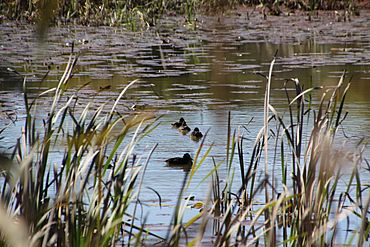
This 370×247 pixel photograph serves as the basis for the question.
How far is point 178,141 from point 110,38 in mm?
6347

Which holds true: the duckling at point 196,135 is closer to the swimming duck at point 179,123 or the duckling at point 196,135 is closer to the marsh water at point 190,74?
the marsh water at point 190,74

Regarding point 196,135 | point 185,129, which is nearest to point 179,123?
point 185,129

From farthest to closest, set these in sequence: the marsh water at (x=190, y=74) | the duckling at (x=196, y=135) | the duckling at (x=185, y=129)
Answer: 1. the duckling at (x=185, y=129)
2. the duckling at (x=196, y=135)
3. the marsh water at (x=190, y=74)

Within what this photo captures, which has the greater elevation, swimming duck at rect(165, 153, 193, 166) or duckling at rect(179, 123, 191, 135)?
swimming duck at rect(165, 153, 193, 166)

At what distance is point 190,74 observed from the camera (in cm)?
821

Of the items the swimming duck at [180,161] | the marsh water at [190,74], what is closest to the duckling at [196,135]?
the marsh water at [190,74]

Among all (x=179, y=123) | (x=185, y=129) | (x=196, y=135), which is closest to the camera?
(x=196, y=135)

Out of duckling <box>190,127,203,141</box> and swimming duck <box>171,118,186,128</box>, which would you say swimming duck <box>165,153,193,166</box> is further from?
swimming duck <box>171,118,186,128</box>

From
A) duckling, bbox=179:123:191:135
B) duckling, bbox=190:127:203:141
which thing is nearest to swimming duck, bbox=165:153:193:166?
duckling, bbox=190:127:203:141

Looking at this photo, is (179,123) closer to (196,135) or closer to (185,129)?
(185,129)

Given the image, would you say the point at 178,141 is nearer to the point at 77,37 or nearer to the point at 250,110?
the point at 250,110

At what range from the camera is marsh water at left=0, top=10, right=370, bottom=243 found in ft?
15.9

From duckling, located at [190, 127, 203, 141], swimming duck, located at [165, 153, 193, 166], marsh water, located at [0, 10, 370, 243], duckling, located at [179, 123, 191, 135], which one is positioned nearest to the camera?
swimming duck, located at [165, 153, 193, 166]

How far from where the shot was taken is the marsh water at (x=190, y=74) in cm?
483
